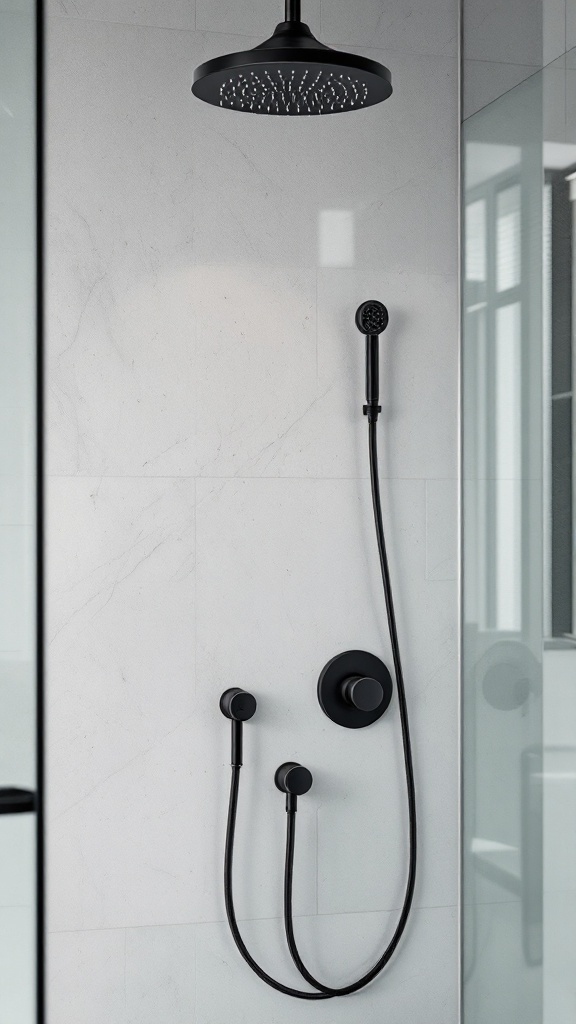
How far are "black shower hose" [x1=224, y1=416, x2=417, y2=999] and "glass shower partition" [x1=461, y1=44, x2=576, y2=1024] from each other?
0.12 metres

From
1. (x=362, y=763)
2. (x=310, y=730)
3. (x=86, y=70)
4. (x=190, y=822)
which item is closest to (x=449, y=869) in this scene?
(x=362, y=763)

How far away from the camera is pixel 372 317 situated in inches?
70.5

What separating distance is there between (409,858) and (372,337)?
935 millimetres

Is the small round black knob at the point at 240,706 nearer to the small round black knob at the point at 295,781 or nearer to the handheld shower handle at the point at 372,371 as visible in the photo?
the small round black knob at the point at 295,781

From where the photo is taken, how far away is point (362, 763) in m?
1.85

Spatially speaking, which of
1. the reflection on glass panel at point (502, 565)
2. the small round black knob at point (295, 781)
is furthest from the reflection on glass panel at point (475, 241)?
the small round black knob at point (295, 781)

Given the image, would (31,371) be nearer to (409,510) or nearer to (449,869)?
(409,510)

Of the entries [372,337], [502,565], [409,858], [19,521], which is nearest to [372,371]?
[372,337]

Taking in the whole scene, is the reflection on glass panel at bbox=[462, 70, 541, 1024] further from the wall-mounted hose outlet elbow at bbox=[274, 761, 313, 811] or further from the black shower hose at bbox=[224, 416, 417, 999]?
the wall-mounted hose outlet elbow at bbox=[274, 761, 313, 811]

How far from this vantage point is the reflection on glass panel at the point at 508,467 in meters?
1.74

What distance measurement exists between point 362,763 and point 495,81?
1220mm

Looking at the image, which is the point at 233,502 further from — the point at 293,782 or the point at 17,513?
the point at 293,782

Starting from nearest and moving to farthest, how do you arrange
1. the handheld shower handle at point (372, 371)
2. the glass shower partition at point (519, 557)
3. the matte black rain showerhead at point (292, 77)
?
1. the matte black rain showerhead at point (292, 77)
2. the glass shower partition at point (519, 557)
3. the handheld shower handle at point (372, 371)

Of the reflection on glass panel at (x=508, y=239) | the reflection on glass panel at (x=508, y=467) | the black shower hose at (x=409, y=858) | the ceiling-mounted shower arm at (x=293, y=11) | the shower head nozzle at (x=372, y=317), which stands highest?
the ceiling-mounted shower arm at (x=293, y=11)
